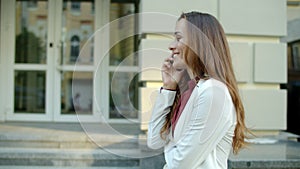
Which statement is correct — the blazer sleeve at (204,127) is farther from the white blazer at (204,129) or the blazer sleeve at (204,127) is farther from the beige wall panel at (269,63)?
the beige wall panel at (269,63)

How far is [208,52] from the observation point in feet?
3.37

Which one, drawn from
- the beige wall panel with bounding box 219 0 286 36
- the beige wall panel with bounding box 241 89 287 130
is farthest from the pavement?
the beige wall panel with bounding box 219 0 286 36

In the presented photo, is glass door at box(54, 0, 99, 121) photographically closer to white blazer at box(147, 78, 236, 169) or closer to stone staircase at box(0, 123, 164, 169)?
stone staircase at box(0, 123, 164, 169)

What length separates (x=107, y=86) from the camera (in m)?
5.02

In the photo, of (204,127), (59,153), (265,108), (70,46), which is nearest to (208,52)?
(204,127)

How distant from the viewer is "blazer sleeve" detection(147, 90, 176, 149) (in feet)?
3.75

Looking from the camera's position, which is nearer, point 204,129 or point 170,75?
point 204,129

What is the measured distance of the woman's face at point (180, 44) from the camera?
103cm

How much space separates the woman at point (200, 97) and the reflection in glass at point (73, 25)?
4406 millimetres

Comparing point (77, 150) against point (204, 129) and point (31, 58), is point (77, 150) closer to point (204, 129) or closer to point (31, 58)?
point (31, 58)

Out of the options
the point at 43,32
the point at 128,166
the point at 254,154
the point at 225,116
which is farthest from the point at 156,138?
the point at 43,32

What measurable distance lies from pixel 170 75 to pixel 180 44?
14 centimetres

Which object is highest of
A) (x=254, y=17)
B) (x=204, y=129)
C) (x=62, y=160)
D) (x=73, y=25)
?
(x=73, y=25)

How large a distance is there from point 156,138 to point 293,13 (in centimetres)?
417
